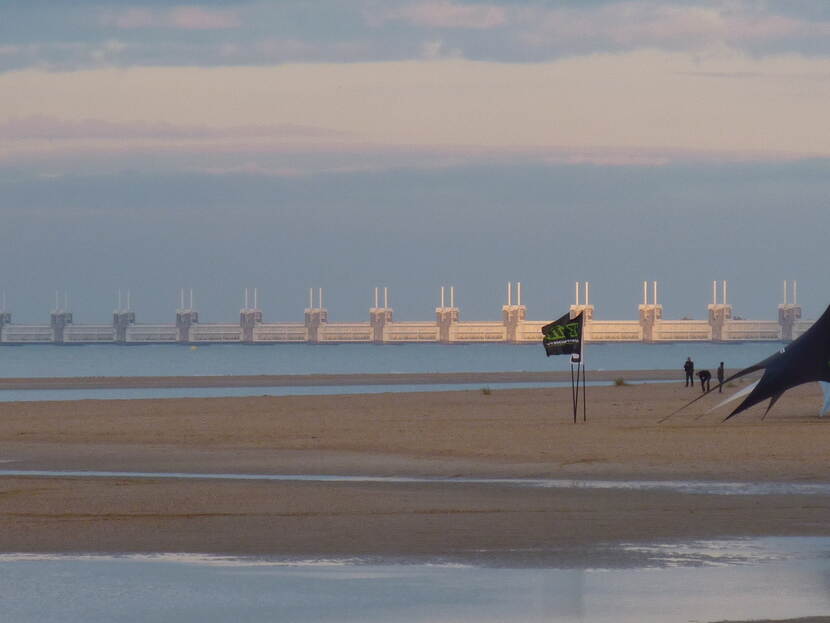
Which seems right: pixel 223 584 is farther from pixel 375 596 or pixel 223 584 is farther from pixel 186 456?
pixel 186 456

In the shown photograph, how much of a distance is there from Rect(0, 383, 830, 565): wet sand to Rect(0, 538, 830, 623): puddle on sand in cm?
78

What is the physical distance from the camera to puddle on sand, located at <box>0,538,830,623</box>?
9.82 m

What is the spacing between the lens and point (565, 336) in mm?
29000

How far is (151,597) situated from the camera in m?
10.5

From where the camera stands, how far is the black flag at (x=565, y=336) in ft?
94.3

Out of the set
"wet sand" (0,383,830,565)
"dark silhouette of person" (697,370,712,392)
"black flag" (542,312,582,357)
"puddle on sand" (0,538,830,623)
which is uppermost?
"black flag" (542,312,582,357)

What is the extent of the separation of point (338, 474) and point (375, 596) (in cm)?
1039

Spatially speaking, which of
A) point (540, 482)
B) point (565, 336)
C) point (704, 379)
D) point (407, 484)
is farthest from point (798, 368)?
→ point (704, 379)

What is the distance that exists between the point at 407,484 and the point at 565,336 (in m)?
10.4

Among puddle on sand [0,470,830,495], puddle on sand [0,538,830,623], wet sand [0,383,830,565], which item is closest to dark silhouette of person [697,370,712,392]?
wet sand [0,383,830,565]

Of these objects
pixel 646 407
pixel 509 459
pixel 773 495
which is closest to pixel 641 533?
pixel 773 495

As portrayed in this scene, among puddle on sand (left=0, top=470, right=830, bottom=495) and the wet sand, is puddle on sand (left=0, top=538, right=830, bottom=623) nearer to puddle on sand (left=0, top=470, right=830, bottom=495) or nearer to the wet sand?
the wet sand

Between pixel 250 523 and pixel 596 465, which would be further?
pixel 596 465

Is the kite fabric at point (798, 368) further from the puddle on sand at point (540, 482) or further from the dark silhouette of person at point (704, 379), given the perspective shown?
the dark silhouette of person at point (704, 379)
